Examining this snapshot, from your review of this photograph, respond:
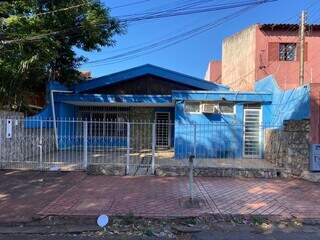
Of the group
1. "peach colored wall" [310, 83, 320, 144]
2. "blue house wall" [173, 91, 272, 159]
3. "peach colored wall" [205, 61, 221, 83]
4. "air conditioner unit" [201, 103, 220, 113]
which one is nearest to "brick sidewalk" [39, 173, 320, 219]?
"peach colored wall" [310, 83, 320, 144]

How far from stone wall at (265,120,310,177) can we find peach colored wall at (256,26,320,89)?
9.38 m

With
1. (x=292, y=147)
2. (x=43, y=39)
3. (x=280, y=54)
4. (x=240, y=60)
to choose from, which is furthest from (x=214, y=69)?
(x=292, y=147)

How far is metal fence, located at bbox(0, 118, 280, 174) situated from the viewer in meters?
14.5

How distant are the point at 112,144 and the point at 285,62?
11.0 m

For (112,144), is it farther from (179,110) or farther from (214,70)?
(214,70)

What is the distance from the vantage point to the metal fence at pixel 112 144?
1454 cm

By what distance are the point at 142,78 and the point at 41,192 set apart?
1196cm

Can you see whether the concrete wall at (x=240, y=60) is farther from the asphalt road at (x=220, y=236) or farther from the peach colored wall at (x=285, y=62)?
the asphalt road at (x=220, y=236)

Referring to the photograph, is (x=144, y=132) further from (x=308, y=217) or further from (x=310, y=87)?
(x=308, y=217)

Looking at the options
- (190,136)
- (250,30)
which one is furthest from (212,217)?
(250,30)

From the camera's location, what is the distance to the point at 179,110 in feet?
60.4

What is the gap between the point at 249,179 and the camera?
1344 centimetres

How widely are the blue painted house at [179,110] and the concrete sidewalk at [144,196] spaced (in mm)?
3923

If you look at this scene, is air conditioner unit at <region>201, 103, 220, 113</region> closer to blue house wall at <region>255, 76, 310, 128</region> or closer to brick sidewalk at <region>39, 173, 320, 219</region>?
blue house wall at <region>255, 76, 310, 128</region>
